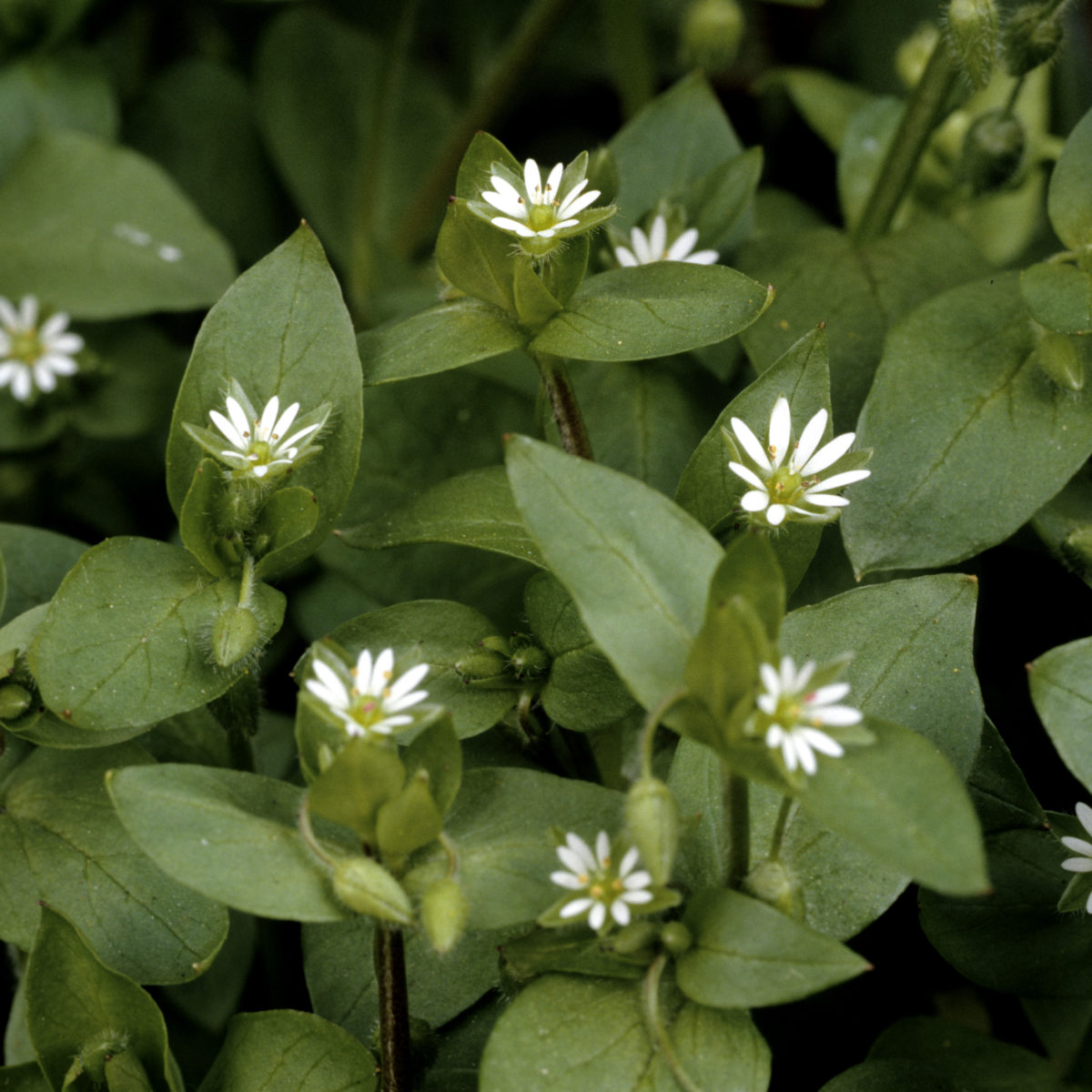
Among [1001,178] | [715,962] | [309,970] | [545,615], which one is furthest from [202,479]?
[1001,178]

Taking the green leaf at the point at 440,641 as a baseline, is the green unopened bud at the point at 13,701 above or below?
below

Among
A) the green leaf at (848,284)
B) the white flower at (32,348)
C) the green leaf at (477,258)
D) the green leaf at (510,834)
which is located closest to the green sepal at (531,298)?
the green leaf at (477,258)

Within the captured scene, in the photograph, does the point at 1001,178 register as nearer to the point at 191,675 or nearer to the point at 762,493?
the point at 762,493

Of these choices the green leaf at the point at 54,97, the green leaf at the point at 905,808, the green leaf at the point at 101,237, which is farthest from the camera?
the green leaf at the point at 54,97

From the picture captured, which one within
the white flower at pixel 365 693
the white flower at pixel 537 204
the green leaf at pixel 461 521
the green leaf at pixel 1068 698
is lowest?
the green leaf at pixel 461 521

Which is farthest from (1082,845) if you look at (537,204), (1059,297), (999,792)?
(537,204)

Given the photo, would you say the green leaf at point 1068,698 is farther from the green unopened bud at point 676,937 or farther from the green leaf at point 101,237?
the green leaf at point 101,237

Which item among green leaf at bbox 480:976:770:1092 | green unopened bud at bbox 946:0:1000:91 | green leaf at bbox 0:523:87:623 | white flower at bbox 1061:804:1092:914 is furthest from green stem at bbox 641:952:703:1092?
green unopened bud at bbox 946:0:1000:91

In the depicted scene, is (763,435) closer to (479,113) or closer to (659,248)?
(659,248)
